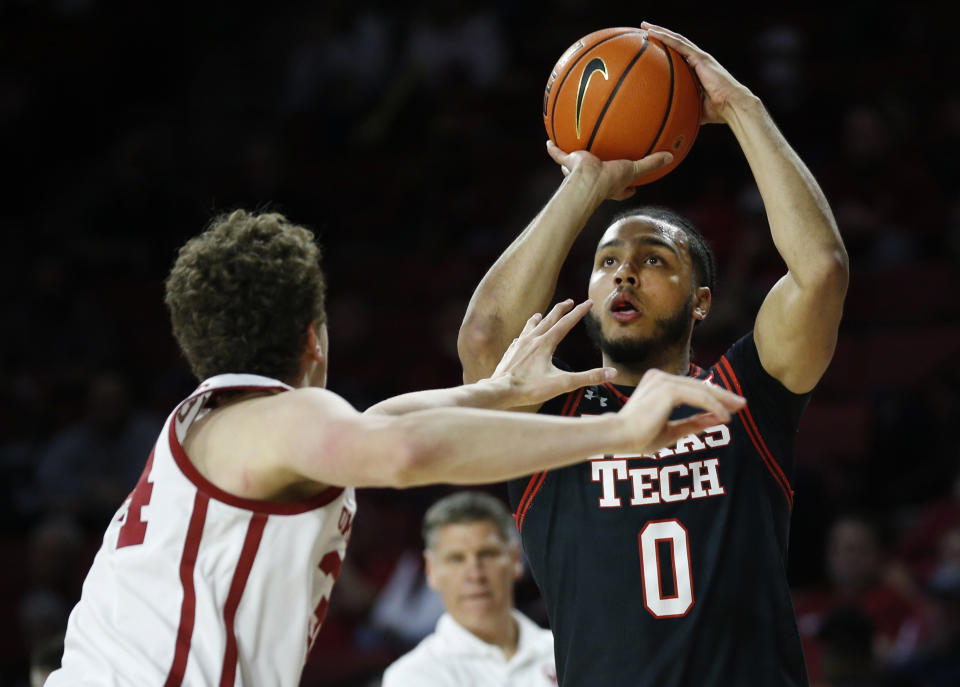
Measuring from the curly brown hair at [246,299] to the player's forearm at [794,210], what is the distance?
1.29 meters

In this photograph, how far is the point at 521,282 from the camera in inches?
141

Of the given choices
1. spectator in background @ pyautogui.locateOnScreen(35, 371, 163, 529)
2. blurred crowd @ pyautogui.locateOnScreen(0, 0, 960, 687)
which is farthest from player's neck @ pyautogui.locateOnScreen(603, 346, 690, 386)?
spectator in background @ pyautogui.locateOnScreen(35, 371, 163, 529)

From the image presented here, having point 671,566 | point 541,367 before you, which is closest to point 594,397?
point 541,367

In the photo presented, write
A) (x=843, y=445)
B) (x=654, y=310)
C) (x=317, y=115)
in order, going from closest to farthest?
1. (x=654, y=310)
2. (x=843, y=445)
3. (x=317, y=115)

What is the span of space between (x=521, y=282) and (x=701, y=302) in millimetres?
605

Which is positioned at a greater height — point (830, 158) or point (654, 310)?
point (830, 158)

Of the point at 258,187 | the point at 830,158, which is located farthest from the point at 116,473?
the point at 830,158

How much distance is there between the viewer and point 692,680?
3.11 metres

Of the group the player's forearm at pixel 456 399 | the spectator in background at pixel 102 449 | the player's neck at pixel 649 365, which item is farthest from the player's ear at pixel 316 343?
the spectator in background at pixel 102 449

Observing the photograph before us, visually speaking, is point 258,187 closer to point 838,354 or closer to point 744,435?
point 838,354

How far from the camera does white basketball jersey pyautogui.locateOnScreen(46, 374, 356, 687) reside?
264cm

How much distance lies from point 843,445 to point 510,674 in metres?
3.53

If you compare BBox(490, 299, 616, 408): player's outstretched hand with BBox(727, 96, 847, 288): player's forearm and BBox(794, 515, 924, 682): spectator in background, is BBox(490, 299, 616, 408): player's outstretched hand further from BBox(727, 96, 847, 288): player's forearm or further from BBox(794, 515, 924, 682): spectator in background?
BBox(794, 515, 924, 682): spectator in background

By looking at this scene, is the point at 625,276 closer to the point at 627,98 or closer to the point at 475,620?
the point at 627,98
